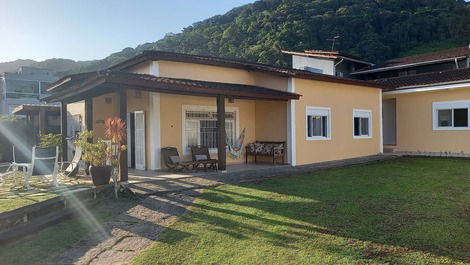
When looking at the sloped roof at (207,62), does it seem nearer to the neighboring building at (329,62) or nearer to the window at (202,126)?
the window at (202,126)

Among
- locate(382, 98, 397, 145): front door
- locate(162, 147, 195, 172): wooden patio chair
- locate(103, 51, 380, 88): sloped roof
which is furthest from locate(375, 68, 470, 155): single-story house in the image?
locate(162, 147, 195, 172): wooden patio chair

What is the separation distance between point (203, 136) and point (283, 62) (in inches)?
933

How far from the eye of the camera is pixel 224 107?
40.1 feet

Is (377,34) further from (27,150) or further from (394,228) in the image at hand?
(394,228)

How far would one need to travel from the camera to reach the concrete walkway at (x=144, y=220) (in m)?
4.96

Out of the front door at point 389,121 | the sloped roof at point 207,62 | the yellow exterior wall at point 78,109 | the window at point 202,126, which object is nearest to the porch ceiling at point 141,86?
the sloped roof at point 207,62

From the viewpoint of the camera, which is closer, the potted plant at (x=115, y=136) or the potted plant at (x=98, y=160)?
the potted plant at (x=98, y=160)

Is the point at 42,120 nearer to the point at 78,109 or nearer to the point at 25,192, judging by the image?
the point at 78,109

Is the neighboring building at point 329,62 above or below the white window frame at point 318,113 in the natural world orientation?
above

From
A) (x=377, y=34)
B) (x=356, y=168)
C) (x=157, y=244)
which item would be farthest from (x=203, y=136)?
(x=377, y=34)

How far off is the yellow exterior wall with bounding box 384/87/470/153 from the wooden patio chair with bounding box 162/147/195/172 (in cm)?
1224

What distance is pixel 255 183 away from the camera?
9883 millimetres

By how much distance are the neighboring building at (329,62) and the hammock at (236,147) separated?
17.6 metres

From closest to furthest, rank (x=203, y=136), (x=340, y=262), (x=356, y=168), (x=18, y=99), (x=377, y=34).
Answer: (x=340, y=262) → (x=356, y=168) → (x=203, y=136) → (x=18, y=99) → (x=377, y=34)
